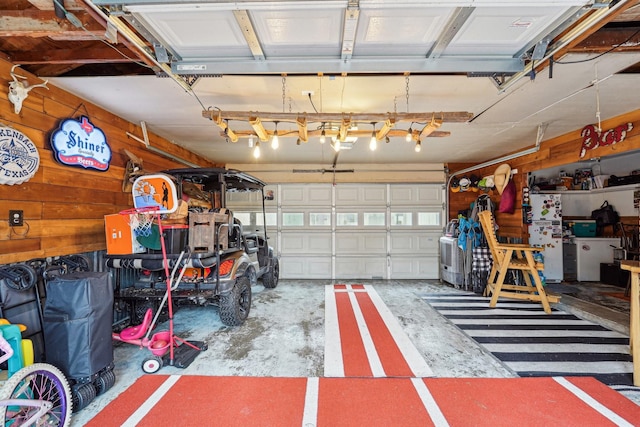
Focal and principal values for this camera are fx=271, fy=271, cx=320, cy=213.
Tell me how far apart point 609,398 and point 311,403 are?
2361 mm

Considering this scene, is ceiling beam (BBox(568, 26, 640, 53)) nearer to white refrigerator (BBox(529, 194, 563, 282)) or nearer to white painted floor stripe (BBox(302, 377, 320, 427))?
white painted floor stripe (BBox(302, 377, 320, 427))

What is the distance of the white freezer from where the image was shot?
597cm

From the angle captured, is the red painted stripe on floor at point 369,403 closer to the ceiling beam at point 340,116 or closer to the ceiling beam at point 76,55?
the ceiling beam at point 340,116

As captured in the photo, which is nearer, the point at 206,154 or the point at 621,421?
the point at 621,421

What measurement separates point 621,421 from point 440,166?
5600mm

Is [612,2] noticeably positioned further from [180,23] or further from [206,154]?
[206,154]

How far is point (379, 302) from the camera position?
4.76 meters

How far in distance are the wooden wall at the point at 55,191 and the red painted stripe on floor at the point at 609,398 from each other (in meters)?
4.97

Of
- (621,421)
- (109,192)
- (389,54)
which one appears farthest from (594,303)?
(109,192)

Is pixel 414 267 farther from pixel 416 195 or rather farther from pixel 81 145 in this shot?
pixel 81 145

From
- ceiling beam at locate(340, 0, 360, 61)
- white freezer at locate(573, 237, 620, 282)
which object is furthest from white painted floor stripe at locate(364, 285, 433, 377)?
white freezer at locate(573, 237, 620, 282)

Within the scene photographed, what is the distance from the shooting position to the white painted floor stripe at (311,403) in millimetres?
1909

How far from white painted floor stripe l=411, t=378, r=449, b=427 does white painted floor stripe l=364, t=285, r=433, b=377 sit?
0.48ft

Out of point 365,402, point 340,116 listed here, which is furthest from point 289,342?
point 340,116
